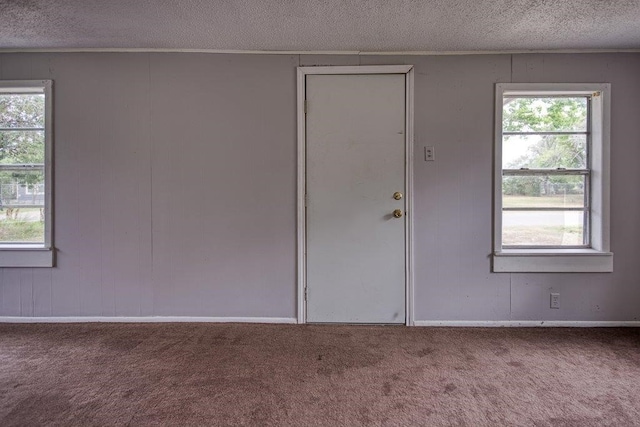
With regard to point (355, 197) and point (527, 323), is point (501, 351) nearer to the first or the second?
point (527, 323)

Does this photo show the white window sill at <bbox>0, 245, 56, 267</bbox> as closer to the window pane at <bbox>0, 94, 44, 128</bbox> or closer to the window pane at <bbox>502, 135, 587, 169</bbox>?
the window pane at <bbox>0, 94, 44, 128</bbox>

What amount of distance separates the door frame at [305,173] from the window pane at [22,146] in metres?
2.22

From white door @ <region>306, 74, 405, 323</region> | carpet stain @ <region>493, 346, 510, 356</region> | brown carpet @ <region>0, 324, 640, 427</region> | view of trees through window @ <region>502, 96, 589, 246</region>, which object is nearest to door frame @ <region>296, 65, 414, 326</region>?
white door @ <region>306, 74, 405, 323</region>

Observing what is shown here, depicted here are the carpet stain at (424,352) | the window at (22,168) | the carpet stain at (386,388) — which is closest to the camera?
the carpet stain at (386,388)

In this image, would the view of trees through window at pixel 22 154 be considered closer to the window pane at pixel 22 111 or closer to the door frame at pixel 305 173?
the window pane at pixel 22 111

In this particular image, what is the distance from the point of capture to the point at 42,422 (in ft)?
5.55

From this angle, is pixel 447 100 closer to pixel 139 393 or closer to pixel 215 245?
pixel 215 245

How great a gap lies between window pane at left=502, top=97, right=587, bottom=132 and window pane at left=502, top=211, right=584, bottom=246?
0.71 meters

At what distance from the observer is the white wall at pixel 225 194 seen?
9.37 feet

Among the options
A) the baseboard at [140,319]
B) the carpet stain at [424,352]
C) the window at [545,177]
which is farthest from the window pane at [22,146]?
the window at [545,177]

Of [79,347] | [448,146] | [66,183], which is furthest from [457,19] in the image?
[79,347]

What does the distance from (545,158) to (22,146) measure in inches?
175

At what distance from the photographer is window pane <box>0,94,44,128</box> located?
2.93 meters

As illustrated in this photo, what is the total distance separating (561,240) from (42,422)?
3.75 meters
